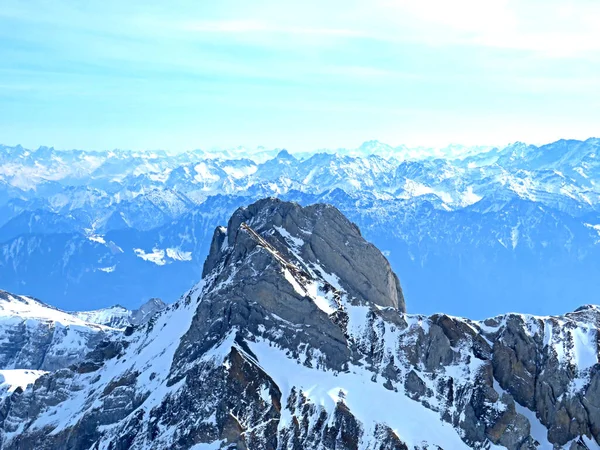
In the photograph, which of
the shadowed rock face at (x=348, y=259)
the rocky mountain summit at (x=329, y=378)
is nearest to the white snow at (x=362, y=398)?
the rocky mountain summit at (x=329, y=378)

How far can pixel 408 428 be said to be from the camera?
153 metres

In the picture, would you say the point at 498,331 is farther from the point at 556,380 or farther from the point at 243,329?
the point at 243,329

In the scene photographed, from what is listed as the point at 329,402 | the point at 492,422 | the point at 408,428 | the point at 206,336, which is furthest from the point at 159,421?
the point at 492,422

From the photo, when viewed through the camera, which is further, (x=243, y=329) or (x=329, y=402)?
(x=243, y=329)

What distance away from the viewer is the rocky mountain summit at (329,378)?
15050cm

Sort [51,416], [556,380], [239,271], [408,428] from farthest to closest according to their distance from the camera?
[51,416] < [239,271] < [556,380] < [408,428]

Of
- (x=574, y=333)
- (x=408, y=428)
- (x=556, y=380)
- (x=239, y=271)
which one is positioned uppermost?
(x=239, y=271)

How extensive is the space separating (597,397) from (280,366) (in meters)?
64.2

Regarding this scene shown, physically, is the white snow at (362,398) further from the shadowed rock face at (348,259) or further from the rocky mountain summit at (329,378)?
the shadowed rock face at (348,259)

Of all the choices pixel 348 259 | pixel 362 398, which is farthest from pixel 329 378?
pixel 348 259

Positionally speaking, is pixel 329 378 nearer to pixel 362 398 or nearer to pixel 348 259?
pixel 362 398

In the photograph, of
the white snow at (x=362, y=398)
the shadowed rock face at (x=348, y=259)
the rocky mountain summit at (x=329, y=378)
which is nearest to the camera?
the rocky mountain summit at (x=329, y=378)

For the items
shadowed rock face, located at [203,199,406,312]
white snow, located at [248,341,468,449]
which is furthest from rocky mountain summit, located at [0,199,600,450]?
shadowed rock face, located at [203,199,406,312]

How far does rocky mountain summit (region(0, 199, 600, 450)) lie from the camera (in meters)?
150
